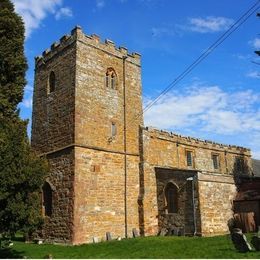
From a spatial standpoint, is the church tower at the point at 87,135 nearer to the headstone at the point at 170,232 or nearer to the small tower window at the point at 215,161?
the headstone at the point at 170,232

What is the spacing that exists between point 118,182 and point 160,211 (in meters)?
3.76

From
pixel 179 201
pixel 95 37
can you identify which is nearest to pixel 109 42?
pixel 95 37

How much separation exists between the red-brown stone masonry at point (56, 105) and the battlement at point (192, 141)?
6.23 m

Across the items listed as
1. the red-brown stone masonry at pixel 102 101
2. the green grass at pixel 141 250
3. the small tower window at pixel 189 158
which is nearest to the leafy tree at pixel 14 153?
the green grass at pixel 141 250

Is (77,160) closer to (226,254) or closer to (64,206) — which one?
(64,206)

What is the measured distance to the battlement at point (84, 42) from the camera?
26.8 meters

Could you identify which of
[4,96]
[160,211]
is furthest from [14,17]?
[160,211]

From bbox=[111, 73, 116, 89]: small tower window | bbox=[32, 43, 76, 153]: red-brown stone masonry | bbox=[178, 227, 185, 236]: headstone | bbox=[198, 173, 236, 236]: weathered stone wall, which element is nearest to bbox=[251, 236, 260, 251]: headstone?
bbox=[198, 173, 236, 236]: weathered stone wall

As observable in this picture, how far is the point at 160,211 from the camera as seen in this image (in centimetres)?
2720

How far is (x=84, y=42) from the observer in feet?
88.1

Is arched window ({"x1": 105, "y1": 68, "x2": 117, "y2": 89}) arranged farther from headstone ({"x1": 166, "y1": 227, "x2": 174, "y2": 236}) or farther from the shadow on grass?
the shadow on grass

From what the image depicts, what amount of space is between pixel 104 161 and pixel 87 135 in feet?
6.77

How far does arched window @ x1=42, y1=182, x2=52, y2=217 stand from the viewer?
25266 millimetres

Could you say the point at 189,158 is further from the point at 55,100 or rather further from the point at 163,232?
the point at 55,100
